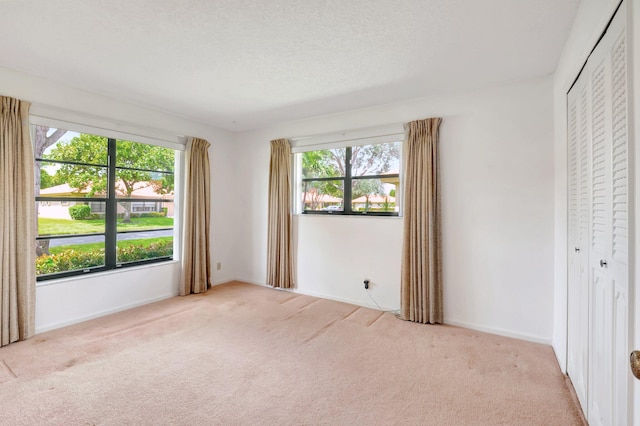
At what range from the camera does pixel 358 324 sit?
10.5ft

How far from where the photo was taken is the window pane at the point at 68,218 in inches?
120

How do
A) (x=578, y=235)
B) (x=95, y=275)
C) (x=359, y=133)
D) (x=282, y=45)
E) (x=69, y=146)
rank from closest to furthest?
(x=578, y=235)
(x=282, y=45)
(x=69, y=146)
(x=95, y=275)
(x=359, y=133)

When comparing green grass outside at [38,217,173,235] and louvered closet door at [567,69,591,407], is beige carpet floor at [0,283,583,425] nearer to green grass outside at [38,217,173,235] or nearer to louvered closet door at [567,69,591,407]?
louvered closet door at [567,69,591,407]

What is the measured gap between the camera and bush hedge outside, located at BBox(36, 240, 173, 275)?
308 cm

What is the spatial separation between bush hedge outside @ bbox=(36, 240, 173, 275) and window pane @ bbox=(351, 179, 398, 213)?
2.73 metres

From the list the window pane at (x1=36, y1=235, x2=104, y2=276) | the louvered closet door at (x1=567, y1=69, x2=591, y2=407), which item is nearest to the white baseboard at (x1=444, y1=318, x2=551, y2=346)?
the louvered closet door at (x1=567, y1=69, x2=591, y2=407)

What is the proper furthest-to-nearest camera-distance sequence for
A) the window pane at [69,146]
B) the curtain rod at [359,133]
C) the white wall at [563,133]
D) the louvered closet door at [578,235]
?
the curtain rod at [359,133]
the window pane at [69,146]
the louvered closet door at [578,235]
the white wall at [563,133]

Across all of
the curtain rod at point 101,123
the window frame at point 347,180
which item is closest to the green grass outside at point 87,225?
the curtain rod at point 101,123

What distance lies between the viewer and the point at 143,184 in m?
3.89

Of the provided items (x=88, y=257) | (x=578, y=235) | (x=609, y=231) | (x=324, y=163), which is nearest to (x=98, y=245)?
(x=88, y=257)

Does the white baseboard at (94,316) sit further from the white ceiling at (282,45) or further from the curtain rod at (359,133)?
the curtain rod at (359,133)

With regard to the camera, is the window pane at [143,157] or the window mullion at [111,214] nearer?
the window mullion at [111,214]

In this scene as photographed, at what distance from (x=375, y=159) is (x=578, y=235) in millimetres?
2261

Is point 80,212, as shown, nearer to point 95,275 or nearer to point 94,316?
point 95,275
